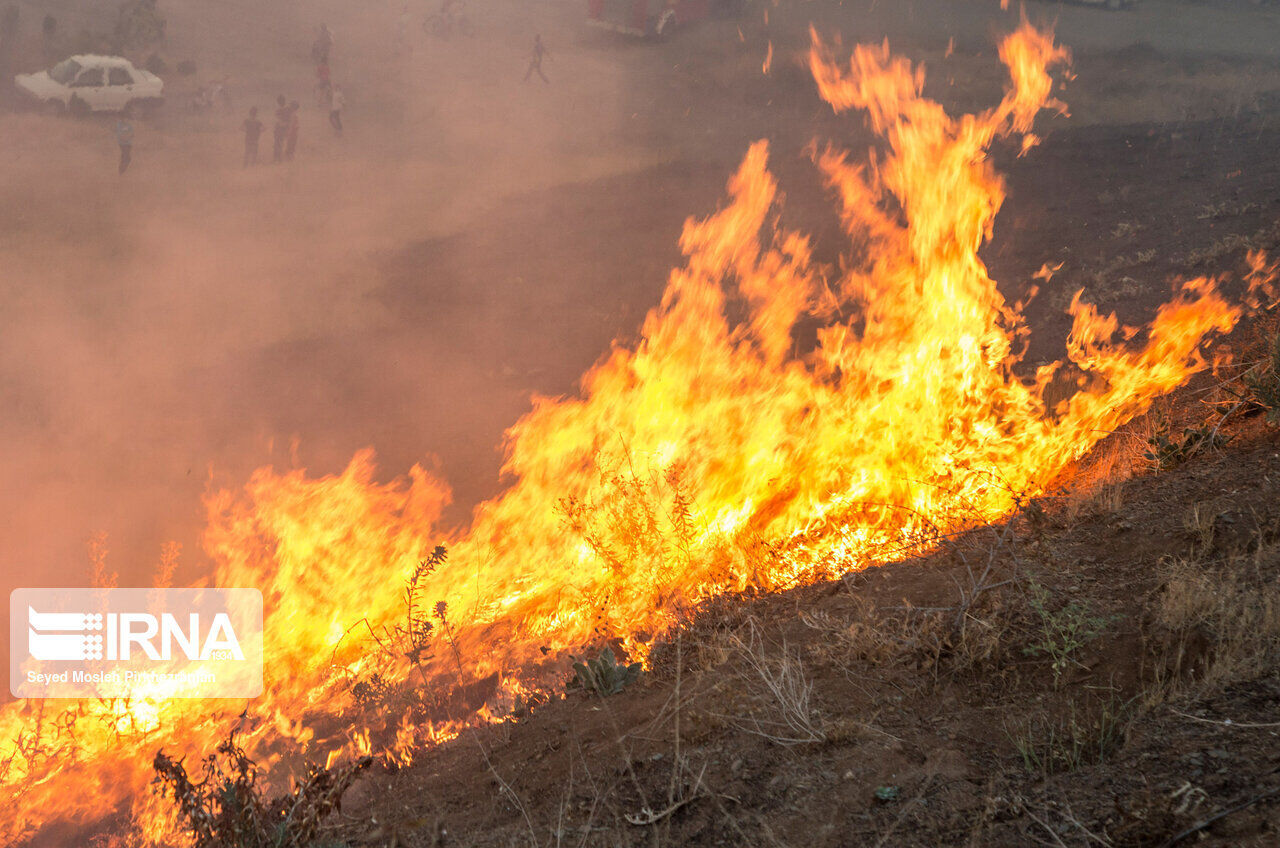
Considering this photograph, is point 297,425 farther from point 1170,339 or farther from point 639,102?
point 639,102

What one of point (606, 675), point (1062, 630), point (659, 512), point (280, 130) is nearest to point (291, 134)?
point (280, 130)

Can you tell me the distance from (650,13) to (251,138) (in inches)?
579

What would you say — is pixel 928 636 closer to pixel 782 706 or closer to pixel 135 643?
pixel 782 706

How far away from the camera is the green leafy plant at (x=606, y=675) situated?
15.4 feet

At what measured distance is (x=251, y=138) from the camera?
1914cm

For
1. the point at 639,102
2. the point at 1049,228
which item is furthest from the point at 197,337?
the point at 639,102

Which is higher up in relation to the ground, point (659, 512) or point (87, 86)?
point (87, 86)

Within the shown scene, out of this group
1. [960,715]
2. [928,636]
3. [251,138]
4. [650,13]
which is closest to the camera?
[960,715]

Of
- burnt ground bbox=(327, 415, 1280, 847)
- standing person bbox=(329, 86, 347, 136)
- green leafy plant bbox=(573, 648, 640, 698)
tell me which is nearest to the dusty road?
standing person bbox=(329, 86, 347, 136)

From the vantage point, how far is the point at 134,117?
20.8 meters

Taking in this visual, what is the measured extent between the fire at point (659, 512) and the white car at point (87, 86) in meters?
16.6

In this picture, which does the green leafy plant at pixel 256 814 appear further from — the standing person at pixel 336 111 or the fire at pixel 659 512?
the standing person at pixel 336 111

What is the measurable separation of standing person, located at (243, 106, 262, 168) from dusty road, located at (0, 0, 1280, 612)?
1.73 feet

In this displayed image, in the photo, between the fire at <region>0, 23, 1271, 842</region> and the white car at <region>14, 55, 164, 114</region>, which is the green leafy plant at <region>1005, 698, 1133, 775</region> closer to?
the fire at <region>0, 23, 1271, 842</region>
